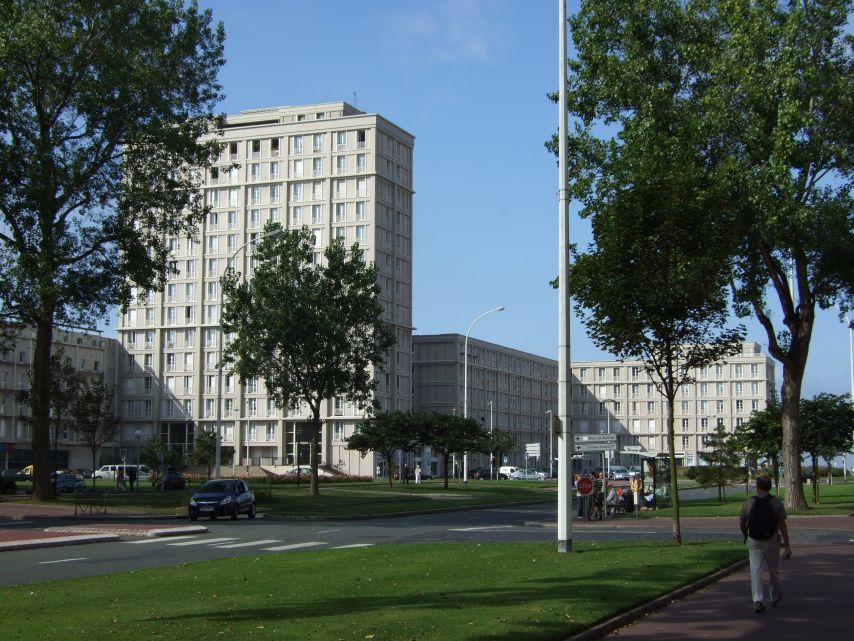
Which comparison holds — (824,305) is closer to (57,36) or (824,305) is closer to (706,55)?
(706,55)

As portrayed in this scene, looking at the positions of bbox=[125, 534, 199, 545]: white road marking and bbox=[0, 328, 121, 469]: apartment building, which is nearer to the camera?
bbox=[125, 534, 199, 545]: white road marking

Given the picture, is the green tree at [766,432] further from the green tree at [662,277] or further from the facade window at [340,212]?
the facade window at [340,212]

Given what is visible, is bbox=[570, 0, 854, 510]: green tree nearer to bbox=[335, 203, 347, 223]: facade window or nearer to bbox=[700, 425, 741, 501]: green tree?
bbox=[700, 425, 741, 501]: green tree

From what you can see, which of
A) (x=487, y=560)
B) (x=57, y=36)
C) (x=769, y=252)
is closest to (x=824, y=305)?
(x=769, y=252)

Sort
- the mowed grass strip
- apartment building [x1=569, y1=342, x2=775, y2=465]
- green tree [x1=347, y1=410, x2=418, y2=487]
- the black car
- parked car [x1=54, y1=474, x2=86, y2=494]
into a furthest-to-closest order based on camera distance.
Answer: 1. apartment building [x1=569, y1=342, x2=775, y2=465]
2. green tree [x1=347, y1=410, x2=418, y2=487]
3. parked car [x1=54, y1=474, x2=86, y2=494]
4. the black car
5. the mowed grass strip

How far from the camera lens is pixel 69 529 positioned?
27.3 meters

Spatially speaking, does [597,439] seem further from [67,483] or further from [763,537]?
[67,483]

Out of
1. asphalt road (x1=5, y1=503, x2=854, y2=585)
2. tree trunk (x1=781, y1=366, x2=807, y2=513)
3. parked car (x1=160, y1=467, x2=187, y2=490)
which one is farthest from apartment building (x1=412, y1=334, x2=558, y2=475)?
asphalt road (x1=5, y1=503, x2=854, y2=585)

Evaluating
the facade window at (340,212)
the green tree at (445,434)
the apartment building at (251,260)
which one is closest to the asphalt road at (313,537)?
the green tree at (445,434)

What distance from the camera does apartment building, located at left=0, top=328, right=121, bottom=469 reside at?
100 m

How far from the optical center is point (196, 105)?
137 feet

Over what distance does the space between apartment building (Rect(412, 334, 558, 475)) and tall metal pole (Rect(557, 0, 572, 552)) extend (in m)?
99.3

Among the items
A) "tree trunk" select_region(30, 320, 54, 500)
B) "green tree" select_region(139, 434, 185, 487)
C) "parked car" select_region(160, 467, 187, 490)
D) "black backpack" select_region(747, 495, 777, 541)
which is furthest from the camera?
"green tree" select_region(139, 434, 185, 487)

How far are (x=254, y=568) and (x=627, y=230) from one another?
985 cm
